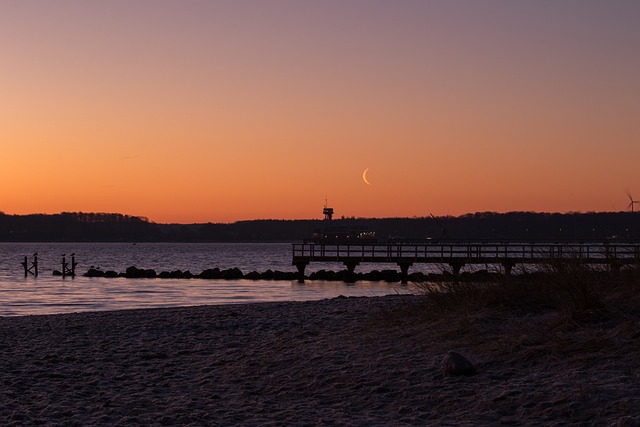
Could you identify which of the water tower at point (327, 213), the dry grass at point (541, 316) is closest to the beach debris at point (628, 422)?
the dry grass at point (541, 316)

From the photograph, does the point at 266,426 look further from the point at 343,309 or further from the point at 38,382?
the point at 343,309

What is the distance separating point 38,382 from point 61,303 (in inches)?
1196

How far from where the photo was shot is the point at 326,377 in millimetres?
10117

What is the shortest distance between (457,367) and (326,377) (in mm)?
1763

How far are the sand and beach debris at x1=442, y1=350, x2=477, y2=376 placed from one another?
92 millimetres

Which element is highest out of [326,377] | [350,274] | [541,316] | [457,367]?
[541,316]

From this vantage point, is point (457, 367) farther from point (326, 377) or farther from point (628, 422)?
point (628, 422)

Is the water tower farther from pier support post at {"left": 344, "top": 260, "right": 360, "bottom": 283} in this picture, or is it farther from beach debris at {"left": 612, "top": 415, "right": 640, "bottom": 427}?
beach debris at {"left": 612, "top": 415, "right": 640, "bottom": 427}

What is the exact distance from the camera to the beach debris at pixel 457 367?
9328mm

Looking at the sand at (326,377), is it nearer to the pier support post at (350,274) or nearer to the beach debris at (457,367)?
the beach debris at (457,367)

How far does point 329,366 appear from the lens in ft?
34.8

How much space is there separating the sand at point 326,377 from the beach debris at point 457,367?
0.09m

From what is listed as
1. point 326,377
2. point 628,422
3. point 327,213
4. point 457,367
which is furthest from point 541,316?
point 327,213

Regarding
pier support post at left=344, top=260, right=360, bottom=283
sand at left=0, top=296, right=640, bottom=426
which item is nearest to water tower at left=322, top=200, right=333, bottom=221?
pier support post at left=344, top=260, right=360, bottom=283
